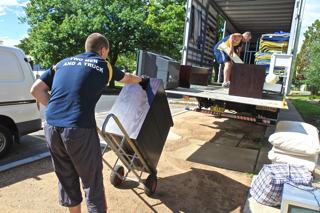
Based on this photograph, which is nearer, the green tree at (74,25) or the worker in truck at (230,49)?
Result: the worker in truck at (230,49)

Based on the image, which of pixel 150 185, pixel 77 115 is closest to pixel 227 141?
pixel 150 185

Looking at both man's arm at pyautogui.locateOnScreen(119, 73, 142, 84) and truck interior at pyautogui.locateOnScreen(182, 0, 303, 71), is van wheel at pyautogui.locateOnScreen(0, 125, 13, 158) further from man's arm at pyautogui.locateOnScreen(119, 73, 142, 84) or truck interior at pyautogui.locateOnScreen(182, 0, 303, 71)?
truck interior at pyautogui.locateOnScreen(182, 0, 303, 71)

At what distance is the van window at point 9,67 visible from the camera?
4754 millimetres

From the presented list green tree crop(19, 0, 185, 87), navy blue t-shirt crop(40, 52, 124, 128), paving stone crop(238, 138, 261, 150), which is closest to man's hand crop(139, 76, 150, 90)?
navy blue t-shirt crop(40, 52, 124, 128)

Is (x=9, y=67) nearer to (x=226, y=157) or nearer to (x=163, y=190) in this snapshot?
(x=163, y=190)

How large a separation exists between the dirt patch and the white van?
0.73 meters

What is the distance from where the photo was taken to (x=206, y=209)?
3.49 m

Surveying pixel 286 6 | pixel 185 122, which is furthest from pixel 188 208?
pixel 286 6

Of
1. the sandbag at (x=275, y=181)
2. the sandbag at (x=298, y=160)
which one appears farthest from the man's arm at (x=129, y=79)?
the sandbag at (x=298, y=160)

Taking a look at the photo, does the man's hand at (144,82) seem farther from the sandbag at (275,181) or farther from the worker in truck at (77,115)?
the sandbag at (275,181)

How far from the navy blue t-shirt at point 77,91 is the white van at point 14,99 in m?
2.66

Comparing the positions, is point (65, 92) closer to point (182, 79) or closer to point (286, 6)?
point (182, 79)

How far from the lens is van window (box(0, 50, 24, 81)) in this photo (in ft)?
15.6

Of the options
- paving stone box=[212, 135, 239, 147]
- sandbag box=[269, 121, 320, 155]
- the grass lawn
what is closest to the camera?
sandbag box=[269, 121, 320, 155]
